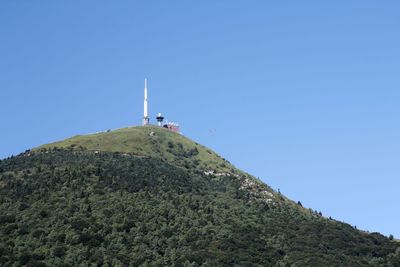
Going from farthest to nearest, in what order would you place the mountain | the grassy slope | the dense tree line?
the grassy slope, the mountain, the dense tree line

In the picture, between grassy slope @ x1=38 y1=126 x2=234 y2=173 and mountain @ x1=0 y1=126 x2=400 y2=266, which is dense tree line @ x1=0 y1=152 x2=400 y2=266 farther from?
grassy slope @ x1=38 y1=126 x2=234 y2=173

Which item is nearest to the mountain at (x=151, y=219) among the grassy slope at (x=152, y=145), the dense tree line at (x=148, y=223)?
the dense tree line at (x=148, y=223)

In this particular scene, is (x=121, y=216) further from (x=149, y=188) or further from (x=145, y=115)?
(x=145, y=115)

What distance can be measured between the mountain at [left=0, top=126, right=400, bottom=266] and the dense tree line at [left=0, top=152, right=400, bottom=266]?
0.17 metres

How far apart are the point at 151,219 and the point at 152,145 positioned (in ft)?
166

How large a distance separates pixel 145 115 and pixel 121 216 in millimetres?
72901

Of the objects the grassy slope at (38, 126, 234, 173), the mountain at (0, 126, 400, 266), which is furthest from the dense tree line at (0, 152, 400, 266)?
the grassy slope at (38, 126, 234, 173)

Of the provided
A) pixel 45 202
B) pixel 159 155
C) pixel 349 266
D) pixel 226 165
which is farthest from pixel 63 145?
pixel 349 266

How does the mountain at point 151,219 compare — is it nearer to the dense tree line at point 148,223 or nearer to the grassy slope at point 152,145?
the dense tree line at point 148,223

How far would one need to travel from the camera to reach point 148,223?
121 metres

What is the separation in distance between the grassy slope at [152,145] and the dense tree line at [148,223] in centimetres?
1246

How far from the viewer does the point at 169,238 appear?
385 feet

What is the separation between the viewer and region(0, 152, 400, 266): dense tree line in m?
110

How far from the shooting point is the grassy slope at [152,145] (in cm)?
16750
